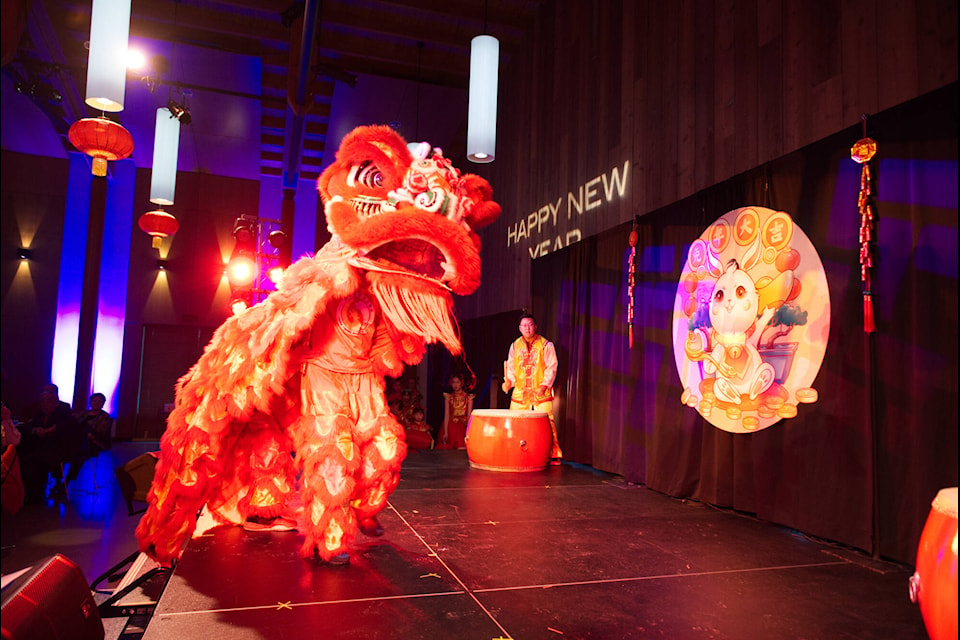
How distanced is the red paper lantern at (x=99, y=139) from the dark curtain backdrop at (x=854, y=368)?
330cm

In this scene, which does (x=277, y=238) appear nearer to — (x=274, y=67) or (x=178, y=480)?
(x=274, y=67)

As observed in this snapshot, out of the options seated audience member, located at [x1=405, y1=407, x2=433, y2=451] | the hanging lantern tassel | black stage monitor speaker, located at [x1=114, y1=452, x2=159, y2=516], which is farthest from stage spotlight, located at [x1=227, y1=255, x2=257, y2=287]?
the hanging lantern tassel

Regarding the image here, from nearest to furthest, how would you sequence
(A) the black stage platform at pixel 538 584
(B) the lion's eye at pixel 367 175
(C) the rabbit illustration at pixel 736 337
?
1. (A) the black stage platform at pixel 538 584
2. (B) the lion's eye at pixel 367 175
3. (C) the rabbit illustration at pixel 736 337

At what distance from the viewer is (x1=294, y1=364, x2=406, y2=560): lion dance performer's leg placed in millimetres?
1921

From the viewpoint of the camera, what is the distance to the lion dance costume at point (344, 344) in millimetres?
1939

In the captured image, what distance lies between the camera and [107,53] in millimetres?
2746

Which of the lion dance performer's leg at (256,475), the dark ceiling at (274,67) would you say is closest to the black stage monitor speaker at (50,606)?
the lion dance performer's leg at (256,475)

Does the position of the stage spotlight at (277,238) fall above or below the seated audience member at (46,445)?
above

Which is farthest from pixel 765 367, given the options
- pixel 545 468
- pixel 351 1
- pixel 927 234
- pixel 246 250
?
pixel 246 250

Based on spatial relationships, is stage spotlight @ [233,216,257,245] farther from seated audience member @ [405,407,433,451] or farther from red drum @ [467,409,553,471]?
red drum @ [467,409,553,471]

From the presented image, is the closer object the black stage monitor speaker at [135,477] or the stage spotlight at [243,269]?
the black stage monitor speaker at [135,477]

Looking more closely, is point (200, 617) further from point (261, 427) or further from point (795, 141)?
point (795, 141)

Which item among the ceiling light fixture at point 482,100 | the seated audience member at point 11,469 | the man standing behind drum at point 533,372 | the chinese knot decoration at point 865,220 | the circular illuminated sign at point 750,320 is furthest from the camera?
the man standing behind drum at point 533,372

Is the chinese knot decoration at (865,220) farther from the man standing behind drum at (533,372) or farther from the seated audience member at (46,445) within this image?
the seated audience member at (46,445)
